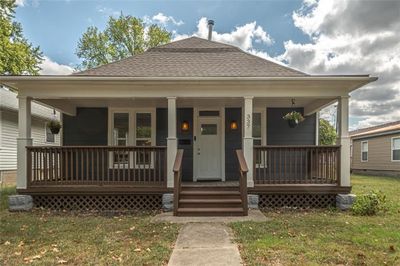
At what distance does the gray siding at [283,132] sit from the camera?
29.7 ft

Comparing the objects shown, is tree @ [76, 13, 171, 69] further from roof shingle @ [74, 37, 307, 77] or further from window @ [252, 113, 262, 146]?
window @ [252, 113, 262, 146]

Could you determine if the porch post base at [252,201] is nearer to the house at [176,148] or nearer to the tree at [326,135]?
the house at [176,148]

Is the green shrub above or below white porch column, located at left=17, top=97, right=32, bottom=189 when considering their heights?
below

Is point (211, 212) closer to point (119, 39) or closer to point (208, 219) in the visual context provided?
point (208, 219)

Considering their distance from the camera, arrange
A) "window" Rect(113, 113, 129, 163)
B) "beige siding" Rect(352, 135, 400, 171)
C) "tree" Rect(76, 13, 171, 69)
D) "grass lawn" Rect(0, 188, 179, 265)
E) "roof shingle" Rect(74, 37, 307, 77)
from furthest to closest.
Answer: "tree" Rect(76, 13, 171, 69) → "beige siding" Rect(352, 135, 400, 171) → "window" Rect(113, 113, 129, 163) → "roof shingle" Rect(74, 37, 307, 77) → "grass lawn" Rect(0, 188, 179, 265)

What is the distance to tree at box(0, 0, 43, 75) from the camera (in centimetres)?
1484

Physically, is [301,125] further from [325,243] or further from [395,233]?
[325,243]

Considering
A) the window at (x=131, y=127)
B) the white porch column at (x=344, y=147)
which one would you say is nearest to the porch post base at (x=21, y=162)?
the window at (x=131, y=127)

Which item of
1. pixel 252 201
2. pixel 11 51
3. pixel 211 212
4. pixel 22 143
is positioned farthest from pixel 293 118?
pixel 11 51

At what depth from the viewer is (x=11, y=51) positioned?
15.0m

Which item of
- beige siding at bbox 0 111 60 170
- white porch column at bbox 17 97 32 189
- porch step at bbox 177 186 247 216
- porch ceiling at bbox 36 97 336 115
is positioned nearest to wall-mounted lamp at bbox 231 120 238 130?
porch ceiling at bbox 36 97 336 115

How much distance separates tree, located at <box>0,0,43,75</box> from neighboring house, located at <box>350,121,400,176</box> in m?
20.6

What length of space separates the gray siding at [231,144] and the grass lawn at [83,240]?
3410mm

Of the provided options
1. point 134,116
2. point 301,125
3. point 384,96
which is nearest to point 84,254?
point 134,116
